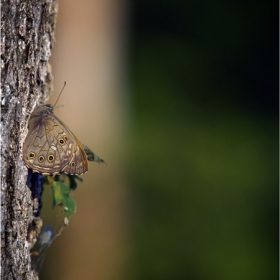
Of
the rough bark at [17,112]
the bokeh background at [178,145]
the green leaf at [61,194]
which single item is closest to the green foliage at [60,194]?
the green leaf at [61,194]

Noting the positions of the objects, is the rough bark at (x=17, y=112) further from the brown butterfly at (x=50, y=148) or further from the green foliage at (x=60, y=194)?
the green foliage at (x=60, y=194)

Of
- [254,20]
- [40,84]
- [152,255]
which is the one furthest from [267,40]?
[40,84]

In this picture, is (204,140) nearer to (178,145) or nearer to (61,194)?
(178,145)

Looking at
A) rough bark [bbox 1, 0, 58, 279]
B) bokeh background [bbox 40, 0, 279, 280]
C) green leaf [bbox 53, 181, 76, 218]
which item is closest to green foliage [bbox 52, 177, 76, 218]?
green leaf [bbox 53, 181, 76, 218]

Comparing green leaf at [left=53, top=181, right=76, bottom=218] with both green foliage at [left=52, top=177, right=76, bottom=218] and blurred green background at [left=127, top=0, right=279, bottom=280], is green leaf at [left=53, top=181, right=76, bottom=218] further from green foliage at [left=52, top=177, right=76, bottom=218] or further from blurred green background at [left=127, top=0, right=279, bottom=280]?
blurred green background at [left=127, top=0, right=279, bottom=280]

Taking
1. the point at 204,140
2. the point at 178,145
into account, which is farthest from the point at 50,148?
the point at 204,140
